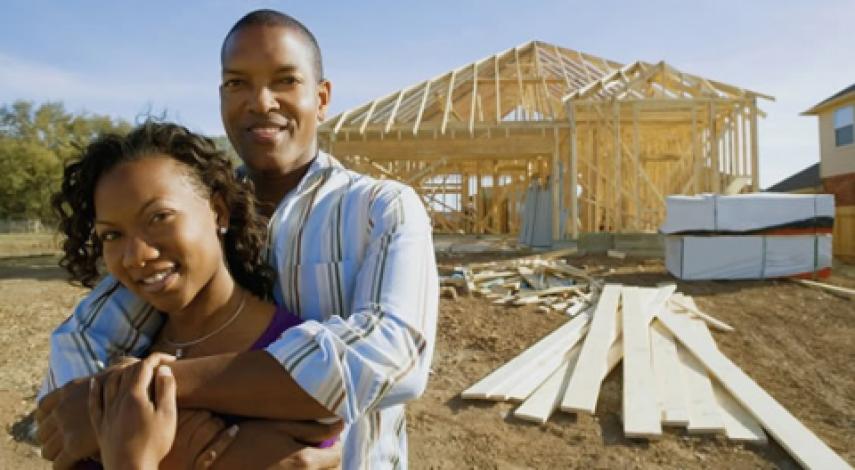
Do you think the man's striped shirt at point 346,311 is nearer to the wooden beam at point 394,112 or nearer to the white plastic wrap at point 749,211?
the white plastic wrap at point 749,211

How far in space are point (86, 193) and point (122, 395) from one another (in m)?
0.58

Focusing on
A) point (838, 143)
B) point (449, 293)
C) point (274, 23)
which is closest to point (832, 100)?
point (838, 143)

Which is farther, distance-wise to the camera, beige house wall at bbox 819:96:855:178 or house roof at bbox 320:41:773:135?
beige house wall at bbox 819:96:855:178

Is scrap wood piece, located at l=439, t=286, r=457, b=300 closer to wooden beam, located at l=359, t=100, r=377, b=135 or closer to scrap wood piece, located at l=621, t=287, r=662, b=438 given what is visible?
scrap wood piece, located at l=621, t=287, r=662, b=438

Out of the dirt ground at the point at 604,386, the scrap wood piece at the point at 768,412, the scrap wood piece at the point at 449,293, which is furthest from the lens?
the scrap wood piece at the point at 449,293

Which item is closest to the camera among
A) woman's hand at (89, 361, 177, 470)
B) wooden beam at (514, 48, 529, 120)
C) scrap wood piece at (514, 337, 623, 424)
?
woman's hand at (89, 361, 177, 470)

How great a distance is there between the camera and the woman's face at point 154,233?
132 cm

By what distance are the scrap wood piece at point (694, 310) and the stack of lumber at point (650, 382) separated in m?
0.06

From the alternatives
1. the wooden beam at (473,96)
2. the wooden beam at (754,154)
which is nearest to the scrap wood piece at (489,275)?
the wooden beam at (473,96)

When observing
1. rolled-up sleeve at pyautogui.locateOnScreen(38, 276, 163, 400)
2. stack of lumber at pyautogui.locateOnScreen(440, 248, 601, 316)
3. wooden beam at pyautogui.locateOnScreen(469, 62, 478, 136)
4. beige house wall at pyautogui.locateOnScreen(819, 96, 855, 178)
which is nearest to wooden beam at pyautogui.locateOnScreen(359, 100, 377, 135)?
wooden beam at pyautogui.locateOnScreen(469, 62, 478, 136)

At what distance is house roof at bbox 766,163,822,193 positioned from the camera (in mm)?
29170

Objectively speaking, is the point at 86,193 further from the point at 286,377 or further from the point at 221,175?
the point at 286,377

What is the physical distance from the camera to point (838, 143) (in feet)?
66.7

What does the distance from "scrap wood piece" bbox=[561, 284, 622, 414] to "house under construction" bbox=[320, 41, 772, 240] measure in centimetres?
771
